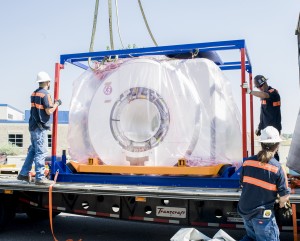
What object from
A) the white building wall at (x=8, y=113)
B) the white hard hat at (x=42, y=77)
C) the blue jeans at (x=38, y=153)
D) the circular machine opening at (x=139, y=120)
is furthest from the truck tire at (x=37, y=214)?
the white building wall at (x=8, y=113)

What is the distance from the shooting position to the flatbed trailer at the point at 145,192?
5.29 meters

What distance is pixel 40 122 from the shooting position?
6.27 meters

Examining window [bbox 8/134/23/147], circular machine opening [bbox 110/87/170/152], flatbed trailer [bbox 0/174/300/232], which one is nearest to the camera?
flatbed trailer [bbox 0/174/300/232]

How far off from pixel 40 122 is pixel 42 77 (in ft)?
2.19

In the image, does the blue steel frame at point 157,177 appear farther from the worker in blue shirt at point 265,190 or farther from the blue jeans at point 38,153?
the worker in blue shirt at point 265,190

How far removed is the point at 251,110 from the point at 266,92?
395mm

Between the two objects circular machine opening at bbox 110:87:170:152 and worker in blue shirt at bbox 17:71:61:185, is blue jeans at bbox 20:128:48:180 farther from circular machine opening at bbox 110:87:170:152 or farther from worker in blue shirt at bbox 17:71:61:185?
circular machine opening at bbox 110:87:170:152

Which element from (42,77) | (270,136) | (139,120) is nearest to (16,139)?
(42,77)

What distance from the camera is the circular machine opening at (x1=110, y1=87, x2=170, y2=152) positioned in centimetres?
579

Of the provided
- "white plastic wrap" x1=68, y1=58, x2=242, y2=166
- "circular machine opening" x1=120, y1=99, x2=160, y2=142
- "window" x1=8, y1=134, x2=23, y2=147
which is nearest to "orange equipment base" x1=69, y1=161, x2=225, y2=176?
"white plastic wrap" x1=68, y1=58, x2=242, y2=166

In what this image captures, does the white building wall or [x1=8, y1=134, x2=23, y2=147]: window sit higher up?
the white building wall

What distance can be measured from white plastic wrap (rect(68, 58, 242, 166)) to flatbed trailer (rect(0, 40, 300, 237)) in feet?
0.67

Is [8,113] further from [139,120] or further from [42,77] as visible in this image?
[139,120]

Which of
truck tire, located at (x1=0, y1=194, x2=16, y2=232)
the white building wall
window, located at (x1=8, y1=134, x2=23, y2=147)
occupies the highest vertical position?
truck tire, located at (x1=0, y1=194, x2=16, y2=232)
